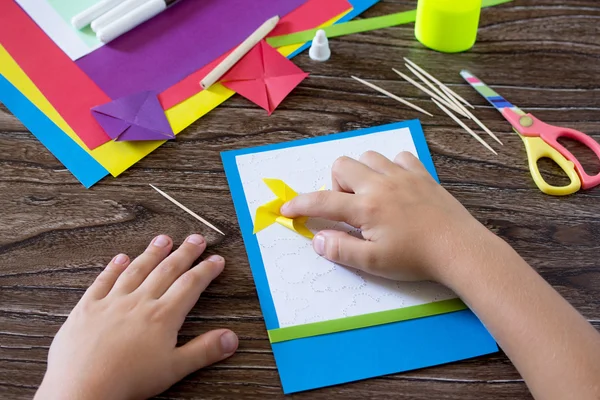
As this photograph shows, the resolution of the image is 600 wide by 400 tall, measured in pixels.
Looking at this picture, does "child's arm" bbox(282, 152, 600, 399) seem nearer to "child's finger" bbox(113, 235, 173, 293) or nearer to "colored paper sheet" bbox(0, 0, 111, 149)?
"child's finger" bbox(113, 235, 173, 293)

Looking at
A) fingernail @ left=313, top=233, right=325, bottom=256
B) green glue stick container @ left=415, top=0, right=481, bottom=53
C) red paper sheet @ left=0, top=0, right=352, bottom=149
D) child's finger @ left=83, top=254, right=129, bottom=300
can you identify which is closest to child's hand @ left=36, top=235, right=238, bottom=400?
child's finger @ left=83, top=254, right=129, bottom=300

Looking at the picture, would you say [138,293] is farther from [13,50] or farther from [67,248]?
[13,50]

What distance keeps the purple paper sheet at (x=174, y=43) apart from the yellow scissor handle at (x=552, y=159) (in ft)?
1.31

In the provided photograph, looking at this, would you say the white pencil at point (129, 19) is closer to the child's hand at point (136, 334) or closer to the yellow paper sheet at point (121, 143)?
the yellow paper sheet at point (121, 143)

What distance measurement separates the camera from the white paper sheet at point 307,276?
747 mm

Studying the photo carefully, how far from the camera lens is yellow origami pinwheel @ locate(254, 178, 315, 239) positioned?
2.63ft

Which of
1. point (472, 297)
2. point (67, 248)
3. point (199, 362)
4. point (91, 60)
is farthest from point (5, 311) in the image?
point (472, 297)

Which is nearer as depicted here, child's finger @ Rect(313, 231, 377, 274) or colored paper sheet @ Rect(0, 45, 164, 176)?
child's finger @ Rect(313, 231, 377, 274)

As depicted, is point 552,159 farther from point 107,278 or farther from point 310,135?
point 107,278

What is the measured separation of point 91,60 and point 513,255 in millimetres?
606

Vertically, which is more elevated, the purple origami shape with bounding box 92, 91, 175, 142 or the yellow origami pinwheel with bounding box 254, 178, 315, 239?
the purple origami shape with bounding box 92, 91, 175, 142

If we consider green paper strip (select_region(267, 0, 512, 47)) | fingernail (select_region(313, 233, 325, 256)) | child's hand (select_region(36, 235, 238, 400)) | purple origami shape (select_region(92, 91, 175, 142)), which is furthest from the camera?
green paper strip (select_region(267, 0, 512, 47))

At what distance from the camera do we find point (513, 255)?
0.75 metres

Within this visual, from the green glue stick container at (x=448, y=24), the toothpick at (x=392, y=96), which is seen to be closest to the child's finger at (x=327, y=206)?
the toothpick at (x=392, y=96)
